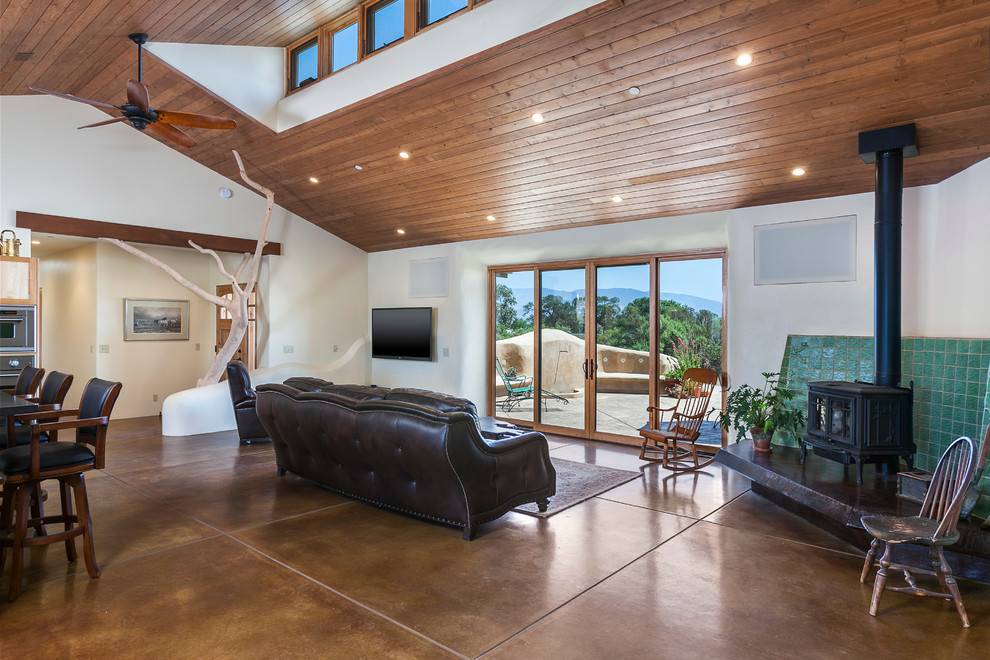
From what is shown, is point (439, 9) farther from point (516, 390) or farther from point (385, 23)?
point (516, 390)

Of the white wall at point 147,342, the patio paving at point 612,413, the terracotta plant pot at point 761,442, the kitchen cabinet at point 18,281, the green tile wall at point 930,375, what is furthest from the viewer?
the white wall at point 147,342

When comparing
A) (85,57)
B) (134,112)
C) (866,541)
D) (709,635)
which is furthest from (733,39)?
(85,57)

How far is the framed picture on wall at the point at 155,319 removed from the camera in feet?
28.5

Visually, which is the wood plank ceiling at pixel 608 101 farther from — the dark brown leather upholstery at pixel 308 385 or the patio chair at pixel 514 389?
the dark brown leather upholstery at pixel 308 385

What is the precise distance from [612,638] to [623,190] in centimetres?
461

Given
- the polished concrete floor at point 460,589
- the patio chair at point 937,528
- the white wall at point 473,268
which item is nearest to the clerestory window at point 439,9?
the white wall at point 473,268

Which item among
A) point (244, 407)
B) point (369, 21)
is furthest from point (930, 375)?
point (244, 407)

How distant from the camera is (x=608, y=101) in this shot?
4.69 meters

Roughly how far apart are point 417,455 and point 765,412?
363cm

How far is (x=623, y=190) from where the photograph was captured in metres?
6.11

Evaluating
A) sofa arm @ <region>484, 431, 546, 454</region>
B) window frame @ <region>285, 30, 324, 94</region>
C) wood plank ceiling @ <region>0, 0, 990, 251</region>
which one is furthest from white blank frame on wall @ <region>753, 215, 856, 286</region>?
window frame @ <region>285, 30, 324, 94</region>

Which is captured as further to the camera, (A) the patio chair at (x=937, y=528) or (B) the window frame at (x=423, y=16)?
(B) the window frame at (x=423, y=16)

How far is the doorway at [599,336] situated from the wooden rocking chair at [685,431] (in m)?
0.34

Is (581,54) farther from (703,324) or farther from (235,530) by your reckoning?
(235,530)
